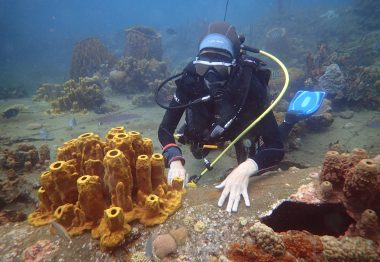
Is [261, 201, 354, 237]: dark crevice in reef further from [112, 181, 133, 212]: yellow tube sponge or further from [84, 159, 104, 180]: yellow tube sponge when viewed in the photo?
[84, 159, 104, 180]: yellow tube sponge

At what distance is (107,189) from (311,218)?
6.49 feet

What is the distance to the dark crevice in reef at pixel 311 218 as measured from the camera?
2455 millimetres

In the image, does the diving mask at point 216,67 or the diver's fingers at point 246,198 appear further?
the diving mask at point 216,67

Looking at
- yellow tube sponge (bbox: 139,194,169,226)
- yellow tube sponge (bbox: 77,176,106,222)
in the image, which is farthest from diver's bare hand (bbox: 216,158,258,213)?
yellow tube sponge (bbox: 77,176,106,222)

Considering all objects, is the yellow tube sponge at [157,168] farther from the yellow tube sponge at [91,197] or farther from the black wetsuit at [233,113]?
the black wetsuit at [233,113]

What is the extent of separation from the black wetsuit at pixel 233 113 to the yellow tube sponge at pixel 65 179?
1.39 meters

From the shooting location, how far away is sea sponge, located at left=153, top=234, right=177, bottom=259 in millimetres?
2129

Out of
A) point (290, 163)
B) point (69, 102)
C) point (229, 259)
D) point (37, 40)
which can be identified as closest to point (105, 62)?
point (69, 102)

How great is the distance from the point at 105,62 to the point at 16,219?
12.9 metres

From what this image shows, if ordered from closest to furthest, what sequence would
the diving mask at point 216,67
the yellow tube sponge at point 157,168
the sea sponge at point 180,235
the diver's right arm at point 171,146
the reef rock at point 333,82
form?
the sea sponge at point 180,235 → the yellow tube sponge at point 157,168 → the diver's right arm at point 171,146 → the diving mask at point 216,67 → the reef rock at point 333,82

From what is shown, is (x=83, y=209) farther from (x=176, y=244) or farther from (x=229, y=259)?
(x=229, y=259)

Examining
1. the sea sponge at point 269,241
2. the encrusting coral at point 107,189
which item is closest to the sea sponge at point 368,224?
the sea sponge at point 269,241

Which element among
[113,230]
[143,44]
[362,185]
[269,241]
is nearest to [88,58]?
[143,44]

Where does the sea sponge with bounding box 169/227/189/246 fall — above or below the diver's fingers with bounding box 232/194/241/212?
below
